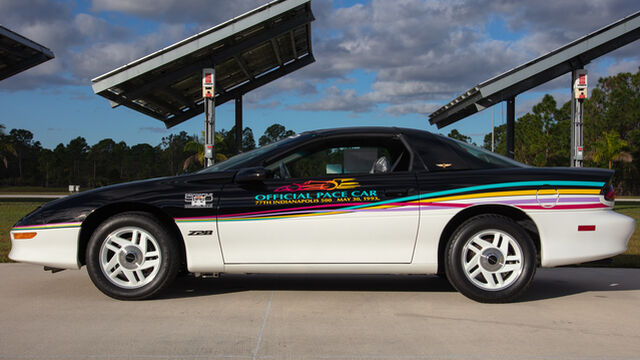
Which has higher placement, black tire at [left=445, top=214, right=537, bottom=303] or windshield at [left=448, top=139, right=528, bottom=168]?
windshield at [left=448, top=139, right=528, bottom=168]

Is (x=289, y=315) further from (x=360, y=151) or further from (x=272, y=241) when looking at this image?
(x=360, y=151)

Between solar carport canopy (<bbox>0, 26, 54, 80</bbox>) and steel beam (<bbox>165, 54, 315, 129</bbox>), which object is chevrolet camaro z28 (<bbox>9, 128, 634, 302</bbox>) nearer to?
solar carport canopy (<bbox>0, 26, 54, 80</bbox>)

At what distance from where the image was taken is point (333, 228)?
14.9 ft

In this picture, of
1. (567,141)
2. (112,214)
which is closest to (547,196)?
(112,214)

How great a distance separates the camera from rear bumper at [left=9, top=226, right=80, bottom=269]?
4.59 meters

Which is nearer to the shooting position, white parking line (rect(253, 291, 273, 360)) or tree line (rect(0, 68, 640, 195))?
A: white parking line (rect(253, 291, 273, 360))

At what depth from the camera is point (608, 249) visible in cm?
461

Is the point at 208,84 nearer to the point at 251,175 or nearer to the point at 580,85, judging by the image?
the point at 251,175

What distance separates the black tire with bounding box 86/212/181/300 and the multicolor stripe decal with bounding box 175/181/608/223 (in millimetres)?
255

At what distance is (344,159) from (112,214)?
2.04 meters

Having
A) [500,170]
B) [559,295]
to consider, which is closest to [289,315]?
[500,170]

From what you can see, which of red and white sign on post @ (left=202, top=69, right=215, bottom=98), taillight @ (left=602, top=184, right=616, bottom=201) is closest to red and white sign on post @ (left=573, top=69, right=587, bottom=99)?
red and white sign on post @ (left=202, top=69, right=215, bottom=98)

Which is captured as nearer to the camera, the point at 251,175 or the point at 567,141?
the point at 251,175

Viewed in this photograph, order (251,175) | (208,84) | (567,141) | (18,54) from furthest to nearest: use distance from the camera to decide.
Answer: (567,141), (18,54), (208,84), (251,175)
